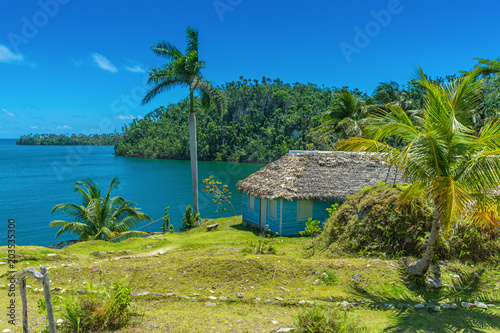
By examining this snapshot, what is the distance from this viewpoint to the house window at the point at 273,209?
16.8m

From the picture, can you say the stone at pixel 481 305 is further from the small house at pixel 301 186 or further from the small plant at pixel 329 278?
the small house at pixel 301 186

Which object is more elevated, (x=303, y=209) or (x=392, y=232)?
(x=392, y=232)

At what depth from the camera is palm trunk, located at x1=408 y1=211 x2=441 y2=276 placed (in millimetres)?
6836

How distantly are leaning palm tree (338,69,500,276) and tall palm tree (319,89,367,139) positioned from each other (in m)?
20.2

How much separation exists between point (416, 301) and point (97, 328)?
6.04m

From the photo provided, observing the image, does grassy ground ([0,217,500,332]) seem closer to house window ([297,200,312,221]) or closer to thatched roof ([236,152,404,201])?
thatched roof ([236,152,404,201])

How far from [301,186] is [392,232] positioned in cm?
753

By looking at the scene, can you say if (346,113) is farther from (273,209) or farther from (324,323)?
(324,323)

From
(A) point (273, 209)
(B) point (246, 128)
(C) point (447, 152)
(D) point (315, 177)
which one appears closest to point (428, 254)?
(C) point (447, 152)

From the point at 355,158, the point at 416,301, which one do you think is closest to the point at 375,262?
the point at 416,301

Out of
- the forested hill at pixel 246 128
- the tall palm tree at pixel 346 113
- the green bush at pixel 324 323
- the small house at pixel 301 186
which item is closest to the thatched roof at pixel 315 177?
the small house at pixel 301 186

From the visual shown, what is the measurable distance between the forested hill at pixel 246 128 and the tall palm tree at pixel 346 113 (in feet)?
185

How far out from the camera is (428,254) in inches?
275

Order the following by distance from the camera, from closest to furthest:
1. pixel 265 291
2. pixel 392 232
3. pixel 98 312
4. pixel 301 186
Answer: pixel 98 312
pixel 265 291
pixel 392 232
pixel 301 186
